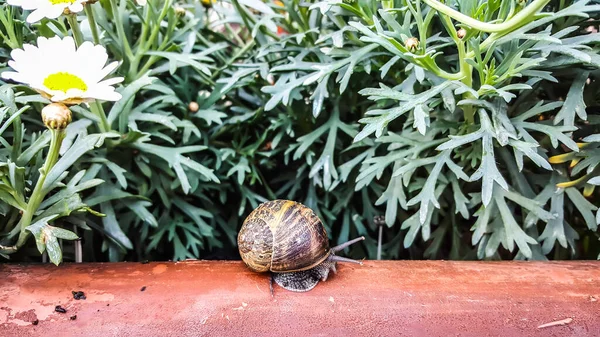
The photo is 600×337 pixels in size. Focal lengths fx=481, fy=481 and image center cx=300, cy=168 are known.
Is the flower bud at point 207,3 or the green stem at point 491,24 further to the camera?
the flower bud at point 207,3

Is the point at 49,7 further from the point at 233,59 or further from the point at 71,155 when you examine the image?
the point at 233,59

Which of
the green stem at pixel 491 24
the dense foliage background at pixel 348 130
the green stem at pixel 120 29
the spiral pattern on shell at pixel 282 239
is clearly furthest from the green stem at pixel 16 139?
the green stem at pixel 491 24

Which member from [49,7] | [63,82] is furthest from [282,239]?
[49,7]

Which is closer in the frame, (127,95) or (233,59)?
(127,95)

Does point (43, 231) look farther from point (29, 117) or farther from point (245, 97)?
point (245, 97)

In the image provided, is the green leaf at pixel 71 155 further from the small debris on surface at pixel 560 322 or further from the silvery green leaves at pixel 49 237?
the small debris on surface at pixel 560 322
